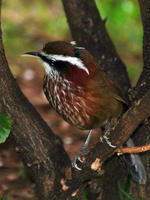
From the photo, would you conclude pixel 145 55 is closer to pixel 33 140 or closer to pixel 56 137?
pixel 56 137

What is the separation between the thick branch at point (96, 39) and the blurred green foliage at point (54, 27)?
9.91ft

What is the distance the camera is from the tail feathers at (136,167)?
3939mm

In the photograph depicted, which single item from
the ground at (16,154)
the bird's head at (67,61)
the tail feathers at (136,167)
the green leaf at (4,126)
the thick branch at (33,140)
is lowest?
the ground at (16,154)

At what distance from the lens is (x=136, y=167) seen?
394 centimetres

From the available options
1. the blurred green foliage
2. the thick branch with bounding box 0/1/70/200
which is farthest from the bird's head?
the blurred green foliage

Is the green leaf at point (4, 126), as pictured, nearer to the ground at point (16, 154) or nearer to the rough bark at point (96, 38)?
the ground at point (16, 154)

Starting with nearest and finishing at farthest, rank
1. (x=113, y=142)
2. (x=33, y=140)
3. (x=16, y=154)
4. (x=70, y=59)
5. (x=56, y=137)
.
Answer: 1. (x=113, y=142)
2. (x=70, y=59)
3. (x=33, y=140)
4. (x=56, y=137)
5. (x=16, y=154)

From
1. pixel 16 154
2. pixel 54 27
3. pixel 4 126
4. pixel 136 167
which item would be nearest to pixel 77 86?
pixel 4 126

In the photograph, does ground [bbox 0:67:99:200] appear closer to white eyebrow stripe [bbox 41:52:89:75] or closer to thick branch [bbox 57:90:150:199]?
thick branch [bbox 57:90:150:199]

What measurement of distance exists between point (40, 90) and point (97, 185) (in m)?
2.88

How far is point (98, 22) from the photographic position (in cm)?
443

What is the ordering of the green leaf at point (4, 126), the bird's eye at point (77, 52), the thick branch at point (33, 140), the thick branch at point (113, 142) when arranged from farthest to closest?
the thick branch at point (33, 140) → the bird's eye at point (77, 52) → the green leaf at point (4, 126) → the thick branch at point (113, 142)

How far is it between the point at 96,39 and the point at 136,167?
131 cm

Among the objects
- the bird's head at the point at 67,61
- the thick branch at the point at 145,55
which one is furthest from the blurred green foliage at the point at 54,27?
the bird's head at the point at 67,61
